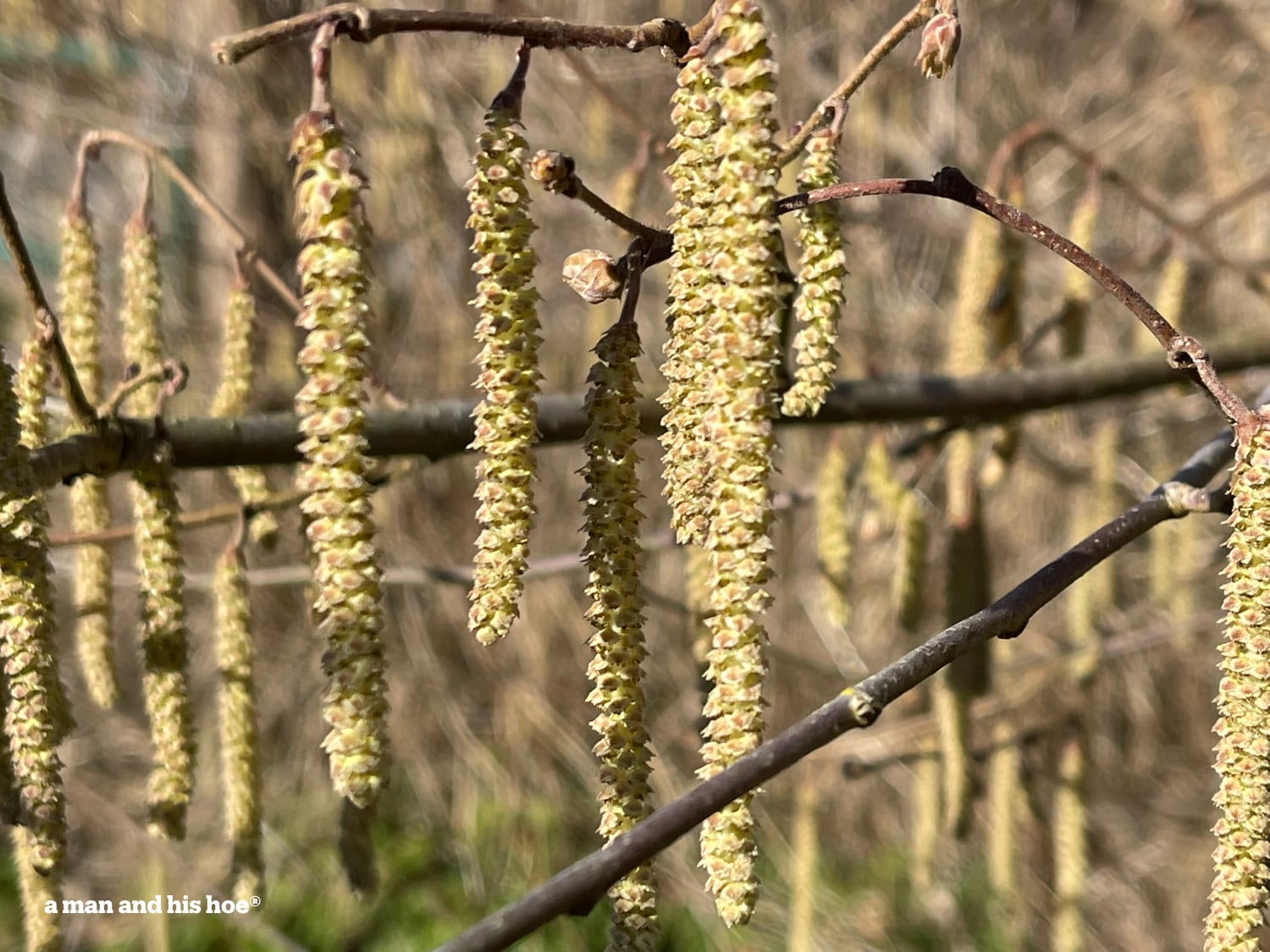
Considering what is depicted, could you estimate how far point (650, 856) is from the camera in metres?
0.71

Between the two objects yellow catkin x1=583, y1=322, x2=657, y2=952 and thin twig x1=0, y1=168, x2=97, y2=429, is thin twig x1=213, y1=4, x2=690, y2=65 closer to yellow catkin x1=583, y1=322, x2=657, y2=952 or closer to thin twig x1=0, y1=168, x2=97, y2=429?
yellow catkin x1=583, y1=322, x2=657, y2=952

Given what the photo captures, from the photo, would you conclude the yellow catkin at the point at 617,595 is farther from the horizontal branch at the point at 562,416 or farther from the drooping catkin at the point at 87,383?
the drooping catkin at the point at 87,383

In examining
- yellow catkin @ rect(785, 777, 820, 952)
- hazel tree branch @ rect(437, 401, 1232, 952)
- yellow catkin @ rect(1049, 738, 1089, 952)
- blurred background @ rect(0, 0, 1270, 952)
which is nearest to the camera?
hazel tree branch @ rect(437, 401, 1232, 952)

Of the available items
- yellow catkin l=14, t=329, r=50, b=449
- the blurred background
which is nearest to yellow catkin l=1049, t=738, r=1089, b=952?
the blurred background

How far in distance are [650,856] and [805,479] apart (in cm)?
349

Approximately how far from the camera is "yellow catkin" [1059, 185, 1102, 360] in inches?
71.3

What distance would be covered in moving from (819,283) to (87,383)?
864 millimetres

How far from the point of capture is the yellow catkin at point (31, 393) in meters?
1.14

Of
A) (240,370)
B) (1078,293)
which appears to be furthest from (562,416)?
(1078,293)

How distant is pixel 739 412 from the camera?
0.72 m

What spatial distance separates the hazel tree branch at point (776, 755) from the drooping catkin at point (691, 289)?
0.52ft

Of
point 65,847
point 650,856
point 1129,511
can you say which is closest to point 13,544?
point 65,847

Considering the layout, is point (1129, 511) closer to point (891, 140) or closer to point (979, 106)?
point (891, 140)

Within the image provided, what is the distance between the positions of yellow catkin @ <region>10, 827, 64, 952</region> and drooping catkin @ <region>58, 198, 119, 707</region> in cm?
27
